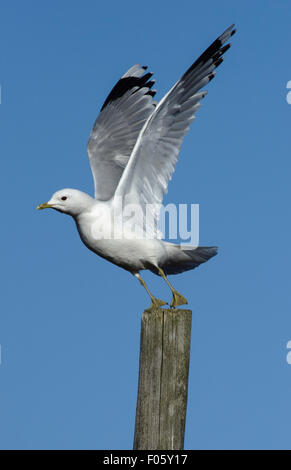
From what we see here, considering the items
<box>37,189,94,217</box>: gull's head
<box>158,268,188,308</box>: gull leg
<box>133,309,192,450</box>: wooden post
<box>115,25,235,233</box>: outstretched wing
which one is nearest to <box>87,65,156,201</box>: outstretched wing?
<box>115,25,235,233</box>: outstretched wing

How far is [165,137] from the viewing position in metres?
7.56

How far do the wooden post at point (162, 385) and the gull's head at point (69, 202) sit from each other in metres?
1.94

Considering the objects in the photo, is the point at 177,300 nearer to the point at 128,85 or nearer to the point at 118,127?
the point at 118,127

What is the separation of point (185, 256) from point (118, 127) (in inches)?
91.7

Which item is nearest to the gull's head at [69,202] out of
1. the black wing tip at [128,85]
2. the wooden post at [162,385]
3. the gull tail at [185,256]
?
the gull tail at [185,256]

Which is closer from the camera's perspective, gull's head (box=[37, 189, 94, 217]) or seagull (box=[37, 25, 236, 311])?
seagull (box=[37, 25, 236, 311])

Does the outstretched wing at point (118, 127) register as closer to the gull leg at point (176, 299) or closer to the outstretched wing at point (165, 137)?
the outstretched wing at point (165, 137)

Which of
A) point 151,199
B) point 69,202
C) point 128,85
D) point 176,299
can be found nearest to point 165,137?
point 151,199

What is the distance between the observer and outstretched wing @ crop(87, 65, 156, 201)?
8750mm

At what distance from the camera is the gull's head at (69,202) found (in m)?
7.28

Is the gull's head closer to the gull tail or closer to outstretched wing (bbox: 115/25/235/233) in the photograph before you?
outstretched wing (bbox: 115/25/235/233)

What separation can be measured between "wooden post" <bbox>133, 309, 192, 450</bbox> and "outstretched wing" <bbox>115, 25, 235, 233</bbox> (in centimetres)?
205
